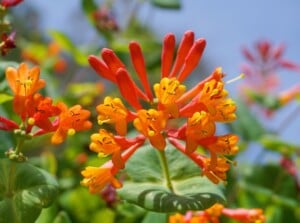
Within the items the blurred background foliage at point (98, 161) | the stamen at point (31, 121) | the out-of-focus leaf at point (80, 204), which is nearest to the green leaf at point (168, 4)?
the blurred background foliage at point (98, 161)

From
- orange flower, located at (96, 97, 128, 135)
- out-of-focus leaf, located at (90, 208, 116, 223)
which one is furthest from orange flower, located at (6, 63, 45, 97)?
out-of-focus leaf, located at (90, 208, 116, 223)

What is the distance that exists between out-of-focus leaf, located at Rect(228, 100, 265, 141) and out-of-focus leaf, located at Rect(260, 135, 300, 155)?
8 centimetres

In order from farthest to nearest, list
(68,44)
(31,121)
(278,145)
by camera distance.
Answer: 1. (68,44)
2. (278,145)
3. (31,121)

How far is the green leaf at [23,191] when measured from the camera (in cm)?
103

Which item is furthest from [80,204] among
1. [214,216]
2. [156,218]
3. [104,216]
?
[214,216]

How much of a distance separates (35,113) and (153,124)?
181 millimetres

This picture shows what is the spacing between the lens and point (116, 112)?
1.09 m

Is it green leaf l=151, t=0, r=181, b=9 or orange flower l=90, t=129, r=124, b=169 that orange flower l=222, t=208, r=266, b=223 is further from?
green leaf l=151, t=0, r=181, b=9

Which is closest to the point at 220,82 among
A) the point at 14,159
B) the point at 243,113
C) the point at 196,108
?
the point at 196,108

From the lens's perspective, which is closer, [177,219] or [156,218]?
[177,219]

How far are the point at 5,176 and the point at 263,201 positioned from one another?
1.09 m

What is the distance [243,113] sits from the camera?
7.42ft

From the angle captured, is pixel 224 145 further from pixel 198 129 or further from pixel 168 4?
pixel 168 4

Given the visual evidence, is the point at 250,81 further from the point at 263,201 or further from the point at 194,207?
the point at 194,207
